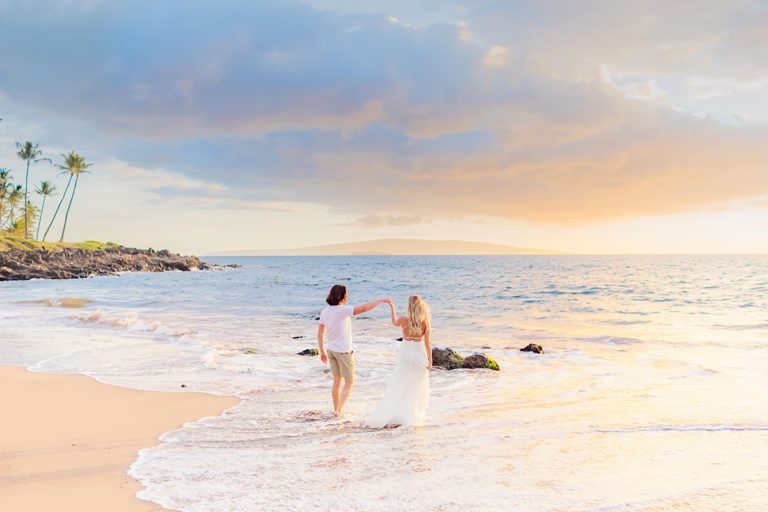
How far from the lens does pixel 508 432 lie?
27.0 feet

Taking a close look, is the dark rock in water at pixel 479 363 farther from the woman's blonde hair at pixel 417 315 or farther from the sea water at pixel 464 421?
the woman's blonde hair at pixel 417 315

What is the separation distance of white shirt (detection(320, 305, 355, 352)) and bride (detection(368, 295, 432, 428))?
90 cm

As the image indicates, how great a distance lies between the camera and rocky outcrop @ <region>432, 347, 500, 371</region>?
1390 cm

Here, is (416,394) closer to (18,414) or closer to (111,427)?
(111,427)

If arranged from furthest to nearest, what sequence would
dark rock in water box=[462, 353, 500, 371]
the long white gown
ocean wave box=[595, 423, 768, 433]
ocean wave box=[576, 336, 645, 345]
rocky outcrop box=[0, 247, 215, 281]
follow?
rocky outcrop box=[0, 247, 215, 281] → ocean wave box=[576, 336, 645, 345] → dark rock in water box=[462, 353, 500, 371] → the long white gown → ocean wave box=[595, 423, 768, 433]

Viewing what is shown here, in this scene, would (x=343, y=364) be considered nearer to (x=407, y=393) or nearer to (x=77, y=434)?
(x=407, y=393)

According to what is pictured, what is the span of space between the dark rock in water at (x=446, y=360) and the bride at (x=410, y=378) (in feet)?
16.7

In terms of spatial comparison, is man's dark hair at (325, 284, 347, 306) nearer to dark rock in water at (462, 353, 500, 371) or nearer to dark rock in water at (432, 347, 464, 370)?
dark rock in water at (432, 347, 464, 370)

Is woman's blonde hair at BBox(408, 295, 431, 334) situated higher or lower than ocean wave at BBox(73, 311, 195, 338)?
higher

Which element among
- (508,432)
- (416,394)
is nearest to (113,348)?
(416,394)

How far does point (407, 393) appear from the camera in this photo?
8.80m

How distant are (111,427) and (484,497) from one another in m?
5.80

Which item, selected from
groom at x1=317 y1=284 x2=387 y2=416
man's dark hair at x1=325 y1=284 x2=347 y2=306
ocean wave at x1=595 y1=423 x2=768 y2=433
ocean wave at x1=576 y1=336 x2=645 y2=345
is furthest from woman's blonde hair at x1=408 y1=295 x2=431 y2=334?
ocean wave at x1=576 y1=336 x2=645 y2=345

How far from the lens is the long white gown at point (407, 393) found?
8688 millimetres
